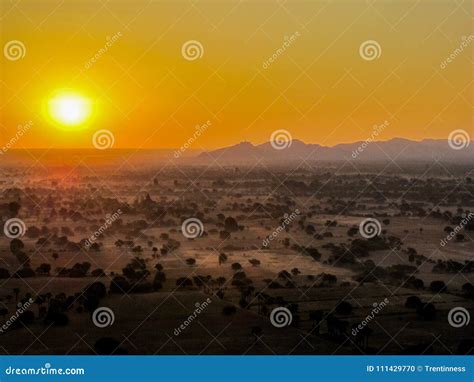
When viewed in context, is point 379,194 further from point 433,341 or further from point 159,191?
point 159,191

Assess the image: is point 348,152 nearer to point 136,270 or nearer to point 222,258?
point 222,258

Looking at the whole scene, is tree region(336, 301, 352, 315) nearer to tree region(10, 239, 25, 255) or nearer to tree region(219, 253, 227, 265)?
tree region(219, 253, 227, 265)

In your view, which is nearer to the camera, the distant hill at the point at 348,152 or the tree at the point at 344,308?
the tree at the point at 344,308

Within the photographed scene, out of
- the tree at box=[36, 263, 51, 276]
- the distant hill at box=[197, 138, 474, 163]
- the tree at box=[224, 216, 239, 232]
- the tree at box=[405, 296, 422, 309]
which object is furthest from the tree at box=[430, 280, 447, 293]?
the tree at box=[36, 263, 51, 276]

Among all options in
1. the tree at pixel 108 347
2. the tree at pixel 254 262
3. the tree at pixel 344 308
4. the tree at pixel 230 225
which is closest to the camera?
the tree at pixel 108 347

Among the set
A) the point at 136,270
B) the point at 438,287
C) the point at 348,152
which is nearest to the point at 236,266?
the point at 136,270

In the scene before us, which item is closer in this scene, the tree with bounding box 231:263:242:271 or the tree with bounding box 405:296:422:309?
the tree with bounding box 405:296:422:309

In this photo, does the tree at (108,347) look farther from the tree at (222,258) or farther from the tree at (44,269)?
the tree at (222,258)

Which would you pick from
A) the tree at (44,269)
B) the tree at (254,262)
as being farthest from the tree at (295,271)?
the tree at (44,269)

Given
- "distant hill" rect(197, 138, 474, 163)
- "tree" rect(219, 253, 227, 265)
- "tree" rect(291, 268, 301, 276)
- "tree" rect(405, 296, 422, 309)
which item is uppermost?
"distant hill" rect(197, 138, 474, 163)
